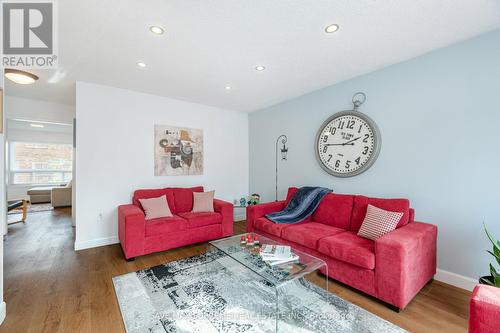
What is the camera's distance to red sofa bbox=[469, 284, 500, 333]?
0.99 meters

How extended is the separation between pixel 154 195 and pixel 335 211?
2828mm

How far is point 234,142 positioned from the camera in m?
4.87

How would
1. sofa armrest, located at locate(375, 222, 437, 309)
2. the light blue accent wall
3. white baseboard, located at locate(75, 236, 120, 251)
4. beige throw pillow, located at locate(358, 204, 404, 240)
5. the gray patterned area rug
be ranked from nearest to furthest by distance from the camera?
1. the gray patterned area rug
2. sofa armrest, located at locate(375, 222, 437, 309)
3. the light blue accent wall
4. beige throw pillow, located at locate(358, 204, 404, 240)
5. white baseboard, located at locate(75, 236, 120, 251)

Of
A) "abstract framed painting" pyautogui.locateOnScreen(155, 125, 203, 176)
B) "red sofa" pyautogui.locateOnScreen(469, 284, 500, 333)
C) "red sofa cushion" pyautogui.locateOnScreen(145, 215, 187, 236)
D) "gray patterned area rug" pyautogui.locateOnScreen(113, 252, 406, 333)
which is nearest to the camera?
"red sofa" pyautogui.locateOnScreen(469, 284, 500, 333)

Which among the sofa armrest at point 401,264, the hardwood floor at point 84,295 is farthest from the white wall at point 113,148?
the sofa armrest at point 401,264

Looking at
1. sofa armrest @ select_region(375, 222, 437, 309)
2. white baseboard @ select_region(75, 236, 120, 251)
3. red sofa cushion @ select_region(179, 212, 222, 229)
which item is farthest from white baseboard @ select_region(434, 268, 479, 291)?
white baseboard @ select_region(75, 236, 120, 251)

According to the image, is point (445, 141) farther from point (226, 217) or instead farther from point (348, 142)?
point (226, 217)

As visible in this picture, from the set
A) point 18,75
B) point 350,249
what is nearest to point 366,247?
point 350,249

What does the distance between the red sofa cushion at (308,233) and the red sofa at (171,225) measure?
4.10ft

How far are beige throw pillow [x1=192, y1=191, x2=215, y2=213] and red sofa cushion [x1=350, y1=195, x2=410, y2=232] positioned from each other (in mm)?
2223

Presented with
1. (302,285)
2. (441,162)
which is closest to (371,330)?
(302,285)

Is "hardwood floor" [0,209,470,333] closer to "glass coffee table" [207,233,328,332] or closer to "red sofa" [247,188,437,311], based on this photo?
"red sofa" [247,188,437,311]

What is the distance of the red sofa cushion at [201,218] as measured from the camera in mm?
3236

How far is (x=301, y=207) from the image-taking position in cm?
306
